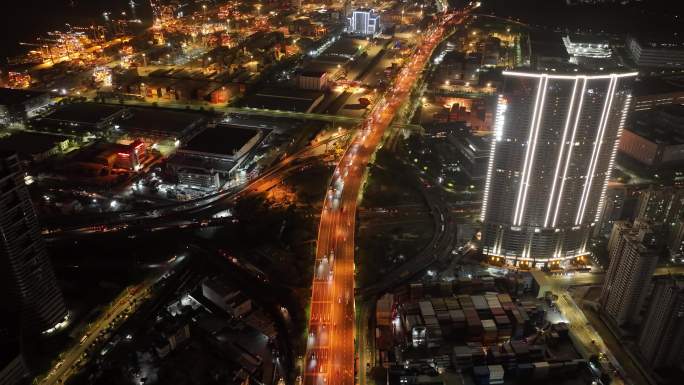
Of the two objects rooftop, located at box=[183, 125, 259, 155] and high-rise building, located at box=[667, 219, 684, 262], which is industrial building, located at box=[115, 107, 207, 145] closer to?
rooftop, located at box=[183, 125, 259, 155]

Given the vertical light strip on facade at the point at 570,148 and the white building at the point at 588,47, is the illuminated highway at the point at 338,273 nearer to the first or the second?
the vertical light strip on facade at the point at 570,148

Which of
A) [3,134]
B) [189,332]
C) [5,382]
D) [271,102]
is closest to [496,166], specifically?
[189,332]

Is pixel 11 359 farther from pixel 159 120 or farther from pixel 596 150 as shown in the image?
pixel 596 150

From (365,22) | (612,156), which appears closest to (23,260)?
(612,156)

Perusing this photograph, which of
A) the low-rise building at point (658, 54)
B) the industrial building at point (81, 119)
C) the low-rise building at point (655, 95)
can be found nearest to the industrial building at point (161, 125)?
the industrial building at point (81, 119)

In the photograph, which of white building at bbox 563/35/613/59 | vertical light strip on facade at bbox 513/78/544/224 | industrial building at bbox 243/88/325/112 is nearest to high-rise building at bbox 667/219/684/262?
vertical light strip on facade at bbox 513/78/544/224

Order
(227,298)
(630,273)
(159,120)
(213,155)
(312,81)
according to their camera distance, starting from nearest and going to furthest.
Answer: (630,273), (227,298), (213,155), (159,120), (312,81)
